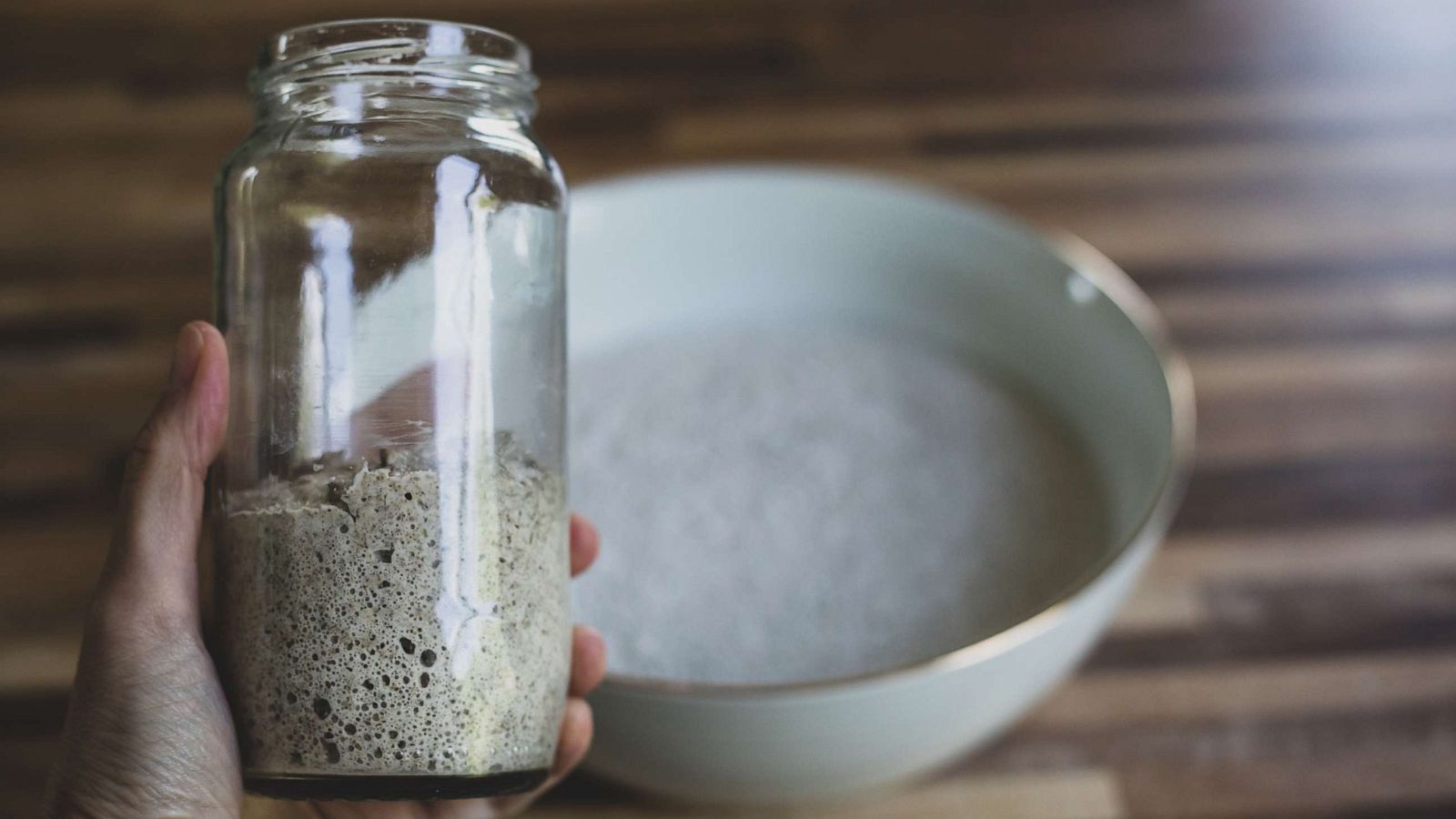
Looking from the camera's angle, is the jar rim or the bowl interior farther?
the bowl interior

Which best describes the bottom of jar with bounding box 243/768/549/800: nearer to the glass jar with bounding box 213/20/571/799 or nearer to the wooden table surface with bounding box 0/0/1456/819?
the glass jar with bounding box 213/20/571/799

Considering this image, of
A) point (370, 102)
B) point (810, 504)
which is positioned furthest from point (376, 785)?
point (810, 504)

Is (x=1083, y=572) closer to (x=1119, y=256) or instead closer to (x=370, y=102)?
(x=370, y=102)

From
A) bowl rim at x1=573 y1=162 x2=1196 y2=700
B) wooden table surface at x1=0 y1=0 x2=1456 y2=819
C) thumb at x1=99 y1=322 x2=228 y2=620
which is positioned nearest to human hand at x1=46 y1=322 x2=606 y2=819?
thumb at x1=99 y1=322 x2=228 y2=620

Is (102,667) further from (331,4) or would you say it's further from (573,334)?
(331,4)

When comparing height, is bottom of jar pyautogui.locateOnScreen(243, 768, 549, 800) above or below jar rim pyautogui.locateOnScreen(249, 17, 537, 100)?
below

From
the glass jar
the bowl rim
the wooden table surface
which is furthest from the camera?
the wooden table surface
